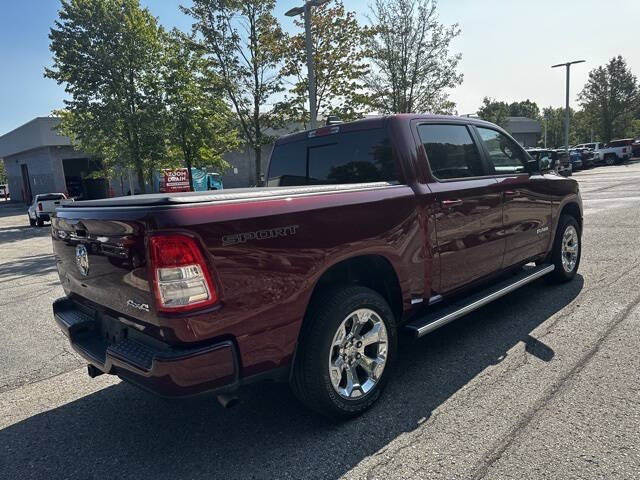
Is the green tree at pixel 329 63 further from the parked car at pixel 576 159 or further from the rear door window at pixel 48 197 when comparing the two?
the parked car at pixel 576 159

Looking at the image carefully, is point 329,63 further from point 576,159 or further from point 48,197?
point 576,159

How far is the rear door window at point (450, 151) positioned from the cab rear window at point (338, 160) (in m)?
0.38

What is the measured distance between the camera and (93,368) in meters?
2.97

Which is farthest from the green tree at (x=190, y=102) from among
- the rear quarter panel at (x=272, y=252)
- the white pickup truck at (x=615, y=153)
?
the white pickup truck at (x=615, y=153)

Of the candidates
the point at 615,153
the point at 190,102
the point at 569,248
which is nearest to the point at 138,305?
the point at 569,248

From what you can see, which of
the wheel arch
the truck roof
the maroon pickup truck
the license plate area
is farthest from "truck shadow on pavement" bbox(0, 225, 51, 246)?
the wheel arch

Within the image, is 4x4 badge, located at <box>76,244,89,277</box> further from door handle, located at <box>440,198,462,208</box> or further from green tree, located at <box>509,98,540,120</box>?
green tree, located at <box>509,98,540,120</box>

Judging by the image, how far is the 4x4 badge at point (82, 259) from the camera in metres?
2.79

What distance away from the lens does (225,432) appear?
9.63 feet

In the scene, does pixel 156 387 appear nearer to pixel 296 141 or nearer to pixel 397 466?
pixel 397 466

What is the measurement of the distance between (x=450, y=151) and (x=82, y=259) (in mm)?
2951

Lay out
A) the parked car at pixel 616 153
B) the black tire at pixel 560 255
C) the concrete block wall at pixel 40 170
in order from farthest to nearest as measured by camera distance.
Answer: the parked car at pixel 616 153 < the concrete block wall at pixel 40 170 < the black tire at pixel 560 255

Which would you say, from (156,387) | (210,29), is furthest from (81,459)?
(210,29)

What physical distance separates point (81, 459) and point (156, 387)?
97cm
